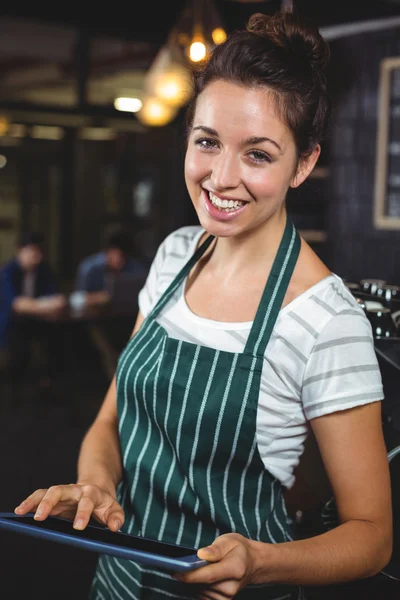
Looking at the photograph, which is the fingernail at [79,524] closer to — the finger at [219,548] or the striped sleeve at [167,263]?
the finger at [219,548]

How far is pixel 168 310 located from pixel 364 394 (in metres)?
0.43

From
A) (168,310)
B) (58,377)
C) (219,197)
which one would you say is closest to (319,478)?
(168,310)

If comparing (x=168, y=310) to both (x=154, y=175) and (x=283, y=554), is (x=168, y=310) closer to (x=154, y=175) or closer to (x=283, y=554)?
(x=283, y=554)

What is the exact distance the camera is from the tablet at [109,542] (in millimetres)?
840

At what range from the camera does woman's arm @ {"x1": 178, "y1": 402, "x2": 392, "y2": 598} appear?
3.24ft

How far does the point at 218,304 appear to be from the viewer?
122cm

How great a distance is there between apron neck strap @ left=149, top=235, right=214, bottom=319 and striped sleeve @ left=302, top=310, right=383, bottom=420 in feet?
1.13

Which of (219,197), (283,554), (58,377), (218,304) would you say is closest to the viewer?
(283,554)

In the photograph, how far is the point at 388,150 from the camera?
4562 millimetres

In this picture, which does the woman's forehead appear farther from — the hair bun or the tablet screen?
the tablet screen

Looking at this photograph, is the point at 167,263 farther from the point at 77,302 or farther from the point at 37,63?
the point at 37,63

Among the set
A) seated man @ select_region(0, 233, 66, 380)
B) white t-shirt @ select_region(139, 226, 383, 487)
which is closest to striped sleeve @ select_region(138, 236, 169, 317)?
white t-shirt @ select_region(139, 226, 383, 487)

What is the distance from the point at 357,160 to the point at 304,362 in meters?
3.93

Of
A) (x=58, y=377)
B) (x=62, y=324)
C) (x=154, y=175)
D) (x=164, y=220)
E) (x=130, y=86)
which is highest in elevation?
(x=130, y=86)
